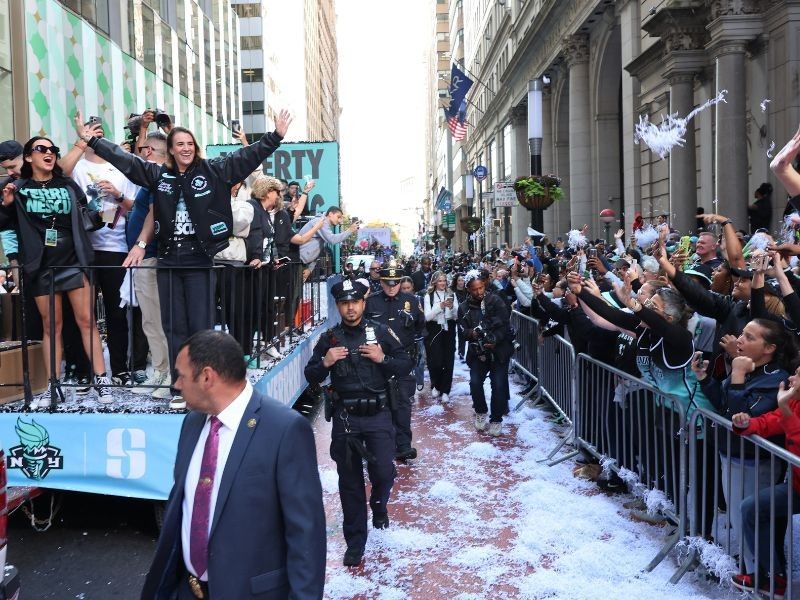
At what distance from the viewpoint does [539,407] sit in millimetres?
11664

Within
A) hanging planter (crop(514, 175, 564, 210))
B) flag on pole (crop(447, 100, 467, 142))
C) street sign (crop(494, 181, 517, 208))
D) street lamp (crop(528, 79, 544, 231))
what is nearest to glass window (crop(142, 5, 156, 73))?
street sign (crop(494, 181, 517, 208))

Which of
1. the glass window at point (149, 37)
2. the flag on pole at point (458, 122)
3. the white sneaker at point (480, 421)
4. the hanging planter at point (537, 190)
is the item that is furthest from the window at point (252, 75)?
the white sneaker at point (480, 421)

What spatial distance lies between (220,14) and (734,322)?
38124 millimetres

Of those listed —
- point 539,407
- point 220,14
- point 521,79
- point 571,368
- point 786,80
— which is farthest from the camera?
point 521,79

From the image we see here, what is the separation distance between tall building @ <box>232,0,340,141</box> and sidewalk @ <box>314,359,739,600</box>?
41.1 m

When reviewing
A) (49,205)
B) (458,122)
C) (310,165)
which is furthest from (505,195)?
(458,122)

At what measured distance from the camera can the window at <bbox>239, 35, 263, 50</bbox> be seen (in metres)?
67.6

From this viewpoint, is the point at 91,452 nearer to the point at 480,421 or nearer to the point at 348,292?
the point at 348,292

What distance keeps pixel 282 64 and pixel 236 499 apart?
260ft

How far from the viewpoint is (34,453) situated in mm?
5789

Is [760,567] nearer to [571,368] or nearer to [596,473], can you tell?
[596,473]

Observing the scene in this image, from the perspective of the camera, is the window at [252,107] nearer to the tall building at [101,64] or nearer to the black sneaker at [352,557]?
the tall building at [101,64]

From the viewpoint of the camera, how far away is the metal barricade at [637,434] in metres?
5.71

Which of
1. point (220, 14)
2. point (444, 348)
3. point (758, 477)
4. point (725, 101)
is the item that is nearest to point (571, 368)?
point (444, 348)
